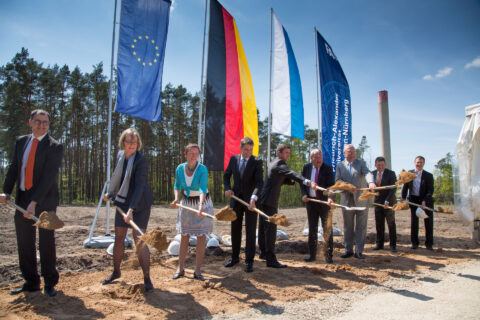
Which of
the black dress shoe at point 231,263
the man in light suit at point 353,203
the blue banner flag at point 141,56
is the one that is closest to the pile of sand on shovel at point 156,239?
the black dress shoe at point 231,263

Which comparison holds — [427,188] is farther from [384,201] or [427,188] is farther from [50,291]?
[50,291]

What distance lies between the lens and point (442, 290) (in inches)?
149

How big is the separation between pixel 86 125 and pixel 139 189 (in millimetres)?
24967

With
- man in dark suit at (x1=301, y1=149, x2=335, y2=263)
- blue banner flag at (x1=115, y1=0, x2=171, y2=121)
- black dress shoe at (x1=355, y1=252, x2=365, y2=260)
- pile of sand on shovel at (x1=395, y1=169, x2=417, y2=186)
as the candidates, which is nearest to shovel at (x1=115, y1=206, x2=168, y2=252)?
man in dark suit at (x1=301, y1=149, x2=335, y2=263)

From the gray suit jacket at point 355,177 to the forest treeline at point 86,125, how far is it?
18.6m

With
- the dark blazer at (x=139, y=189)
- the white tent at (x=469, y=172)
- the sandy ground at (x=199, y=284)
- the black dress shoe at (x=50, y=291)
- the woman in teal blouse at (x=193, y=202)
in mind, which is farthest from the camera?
the white tent at (x=469, y=172)

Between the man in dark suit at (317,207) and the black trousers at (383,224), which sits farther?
the black trousers at (383,224)

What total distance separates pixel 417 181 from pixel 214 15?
621 centimetres

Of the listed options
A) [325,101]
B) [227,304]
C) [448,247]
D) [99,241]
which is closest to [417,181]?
[448,247]

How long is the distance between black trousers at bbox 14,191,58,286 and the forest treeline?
20.2m

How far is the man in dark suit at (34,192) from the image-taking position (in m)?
3.41

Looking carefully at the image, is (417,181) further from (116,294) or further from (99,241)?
(99,241)

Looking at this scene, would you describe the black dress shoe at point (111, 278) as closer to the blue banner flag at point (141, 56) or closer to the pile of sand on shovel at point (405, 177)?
the blue banner flag at point (141, 56)

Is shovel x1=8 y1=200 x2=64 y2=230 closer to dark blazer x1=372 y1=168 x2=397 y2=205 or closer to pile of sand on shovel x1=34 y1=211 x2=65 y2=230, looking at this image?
pile of sand on shovel x1=34 y1=211 x2=65 y2=230
